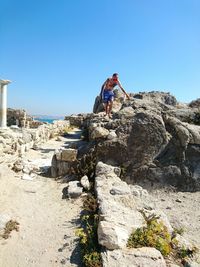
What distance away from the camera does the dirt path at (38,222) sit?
14.9ft

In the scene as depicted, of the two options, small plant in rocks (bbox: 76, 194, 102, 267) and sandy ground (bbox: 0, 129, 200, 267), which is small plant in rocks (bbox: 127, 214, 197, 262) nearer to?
small plant in rocks (bbox: 76, 194, 102, 267)

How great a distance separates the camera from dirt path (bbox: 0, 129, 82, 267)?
455 cm

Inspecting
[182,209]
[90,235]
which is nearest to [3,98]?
[182,209]

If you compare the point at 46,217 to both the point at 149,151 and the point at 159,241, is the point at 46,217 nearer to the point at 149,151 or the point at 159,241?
the point at 159,241

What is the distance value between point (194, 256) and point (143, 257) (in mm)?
1123

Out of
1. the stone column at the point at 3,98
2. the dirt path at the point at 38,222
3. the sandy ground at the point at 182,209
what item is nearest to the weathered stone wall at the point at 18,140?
the dirt path at the point at 38,222

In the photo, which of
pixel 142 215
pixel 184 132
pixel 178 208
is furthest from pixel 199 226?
pixel 184 132

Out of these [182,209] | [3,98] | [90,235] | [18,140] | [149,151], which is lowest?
Answer: [182,209]

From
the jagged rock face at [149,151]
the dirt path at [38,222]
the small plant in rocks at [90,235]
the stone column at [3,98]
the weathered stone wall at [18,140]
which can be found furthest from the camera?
the stone column at [3,98]

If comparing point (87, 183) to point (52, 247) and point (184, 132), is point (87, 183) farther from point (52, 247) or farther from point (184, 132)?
point (184, 132)

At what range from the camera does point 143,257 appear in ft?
13.2

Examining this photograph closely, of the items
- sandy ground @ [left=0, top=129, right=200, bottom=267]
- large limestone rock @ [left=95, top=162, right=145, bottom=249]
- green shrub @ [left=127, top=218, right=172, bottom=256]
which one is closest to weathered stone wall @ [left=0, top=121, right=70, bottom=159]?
sandy ground @ [left=0, top=129, right=200, bottom=267]

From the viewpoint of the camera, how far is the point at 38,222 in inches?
226

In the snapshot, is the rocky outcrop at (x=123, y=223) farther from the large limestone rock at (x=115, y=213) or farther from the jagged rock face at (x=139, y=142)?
the jagged rock face at (x=139, y=142)
